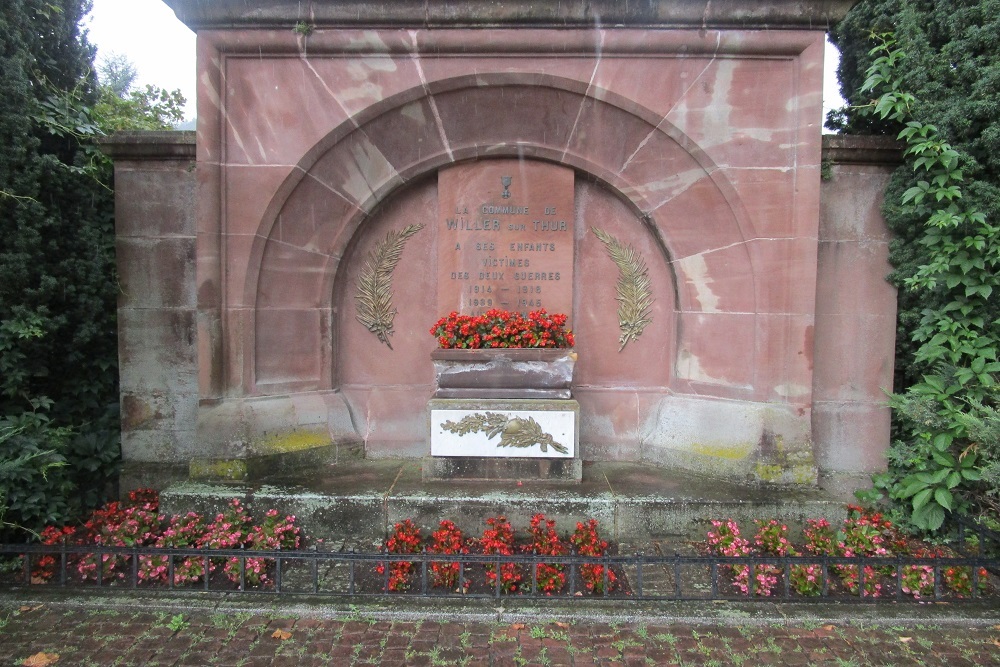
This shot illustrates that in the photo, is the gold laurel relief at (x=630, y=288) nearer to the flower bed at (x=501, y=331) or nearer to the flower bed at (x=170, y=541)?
the flower bed at (x=501, y=331)

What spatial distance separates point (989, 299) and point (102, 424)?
7891 mm

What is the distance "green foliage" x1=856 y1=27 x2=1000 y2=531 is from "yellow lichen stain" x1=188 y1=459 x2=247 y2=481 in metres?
5.58

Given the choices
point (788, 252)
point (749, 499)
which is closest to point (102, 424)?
point (749, 499)

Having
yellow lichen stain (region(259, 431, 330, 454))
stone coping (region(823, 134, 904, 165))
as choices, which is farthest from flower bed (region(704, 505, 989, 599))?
yellow lichen stain (region(259, 431, 330, 454))

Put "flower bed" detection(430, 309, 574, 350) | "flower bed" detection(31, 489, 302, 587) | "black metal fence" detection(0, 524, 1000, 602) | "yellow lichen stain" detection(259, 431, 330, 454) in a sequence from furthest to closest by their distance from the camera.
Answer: "yellow lichen stain" detection(259, 431, 330, 454)
"flower bed" detection(430, 309, 574, 350)
"flower bed" detection(31, 489, 302, 587)
"black metal fence" detection(0, 524, 1000, 602)

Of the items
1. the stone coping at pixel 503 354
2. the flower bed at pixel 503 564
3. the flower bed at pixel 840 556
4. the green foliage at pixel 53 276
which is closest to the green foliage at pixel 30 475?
the green foliage at pixel 53 276

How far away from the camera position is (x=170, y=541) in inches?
168

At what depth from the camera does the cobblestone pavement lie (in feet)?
10.6

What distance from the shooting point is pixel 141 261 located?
5.51 m

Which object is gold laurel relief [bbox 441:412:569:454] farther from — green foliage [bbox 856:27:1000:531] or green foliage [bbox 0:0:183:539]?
green foliage [bbox 0:0:183:539]

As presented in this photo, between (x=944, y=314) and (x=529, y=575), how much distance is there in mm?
3977

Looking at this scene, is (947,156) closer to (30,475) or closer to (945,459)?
(945,459)

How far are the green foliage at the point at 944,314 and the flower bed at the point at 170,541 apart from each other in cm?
500

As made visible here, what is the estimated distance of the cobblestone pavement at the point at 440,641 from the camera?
128 inches
